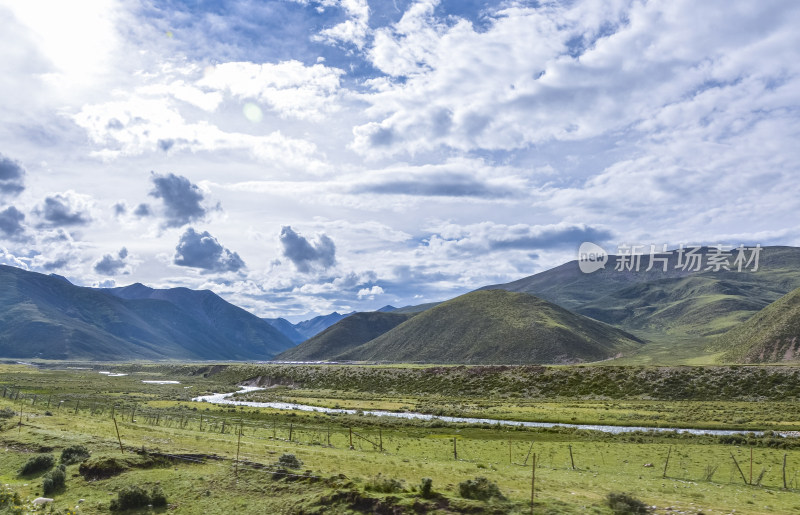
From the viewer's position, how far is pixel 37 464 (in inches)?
1189

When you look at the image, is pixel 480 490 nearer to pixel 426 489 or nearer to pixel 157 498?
pixel 426 489

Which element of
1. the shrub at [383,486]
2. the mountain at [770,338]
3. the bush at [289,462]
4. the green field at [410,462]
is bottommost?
the green field at [410,462]

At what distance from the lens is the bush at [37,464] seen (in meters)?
29.9

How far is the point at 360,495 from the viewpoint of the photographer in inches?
875

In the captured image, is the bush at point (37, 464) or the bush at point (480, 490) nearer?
the bush at point (480, 490)

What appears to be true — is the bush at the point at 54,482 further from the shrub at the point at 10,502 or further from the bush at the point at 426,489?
the bush at the point at 426,489

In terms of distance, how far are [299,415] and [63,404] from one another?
3667cm

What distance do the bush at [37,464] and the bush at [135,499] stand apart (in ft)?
32.8

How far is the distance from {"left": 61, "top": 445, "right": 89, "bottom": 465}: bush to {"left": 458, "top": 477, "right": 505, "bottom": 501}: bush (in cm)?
2482

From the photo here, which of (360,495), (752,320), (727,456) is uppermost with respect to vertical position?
(752,320)

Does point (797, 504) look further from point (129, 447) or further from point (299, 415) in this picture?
point (299, 415)

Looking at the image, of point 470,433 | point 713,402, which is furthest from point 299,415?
point 713,402

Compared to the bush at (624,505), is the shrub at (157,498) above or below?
below

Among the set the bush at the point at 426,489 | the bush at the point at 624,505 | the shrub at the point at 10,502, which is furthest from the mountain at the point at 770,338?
the shrub at the point at 10,502
